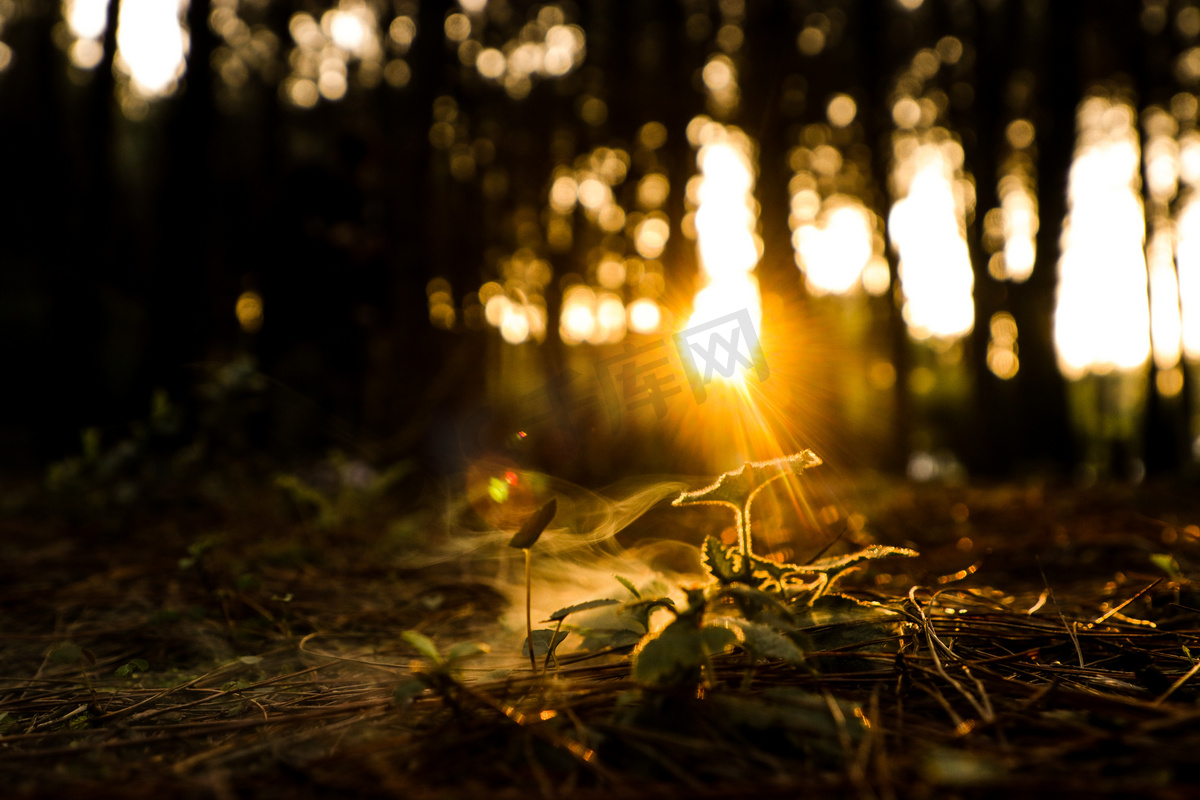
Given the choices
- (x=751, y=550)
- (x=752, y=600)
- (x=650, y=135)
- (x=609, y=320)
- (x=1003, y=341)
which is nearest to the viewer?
(x=752, y=600)

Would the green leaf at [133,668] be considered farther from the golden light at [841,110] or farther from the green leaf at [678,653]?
the golden light at [841,110]

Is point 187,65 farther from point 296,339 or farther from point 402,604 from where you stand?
point 402,604

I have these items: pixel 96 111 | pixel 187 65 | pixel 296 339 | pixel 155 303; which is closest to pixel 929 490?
pixel 296 339

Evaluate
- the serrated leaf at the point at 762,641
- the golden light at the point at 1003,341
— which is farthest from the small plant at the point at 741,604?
the golden light at the point at 1003,341

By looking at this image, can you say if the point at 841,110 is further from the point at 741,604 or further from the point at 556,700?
the point at 556,700

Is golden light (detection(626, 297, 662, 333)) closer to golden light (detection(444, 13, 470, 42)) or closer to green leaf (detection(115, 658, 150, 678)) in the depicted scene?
golden light (detection(444, 13, 470, 42))

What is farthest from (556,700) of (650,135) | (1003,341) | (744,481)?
(1003,341)

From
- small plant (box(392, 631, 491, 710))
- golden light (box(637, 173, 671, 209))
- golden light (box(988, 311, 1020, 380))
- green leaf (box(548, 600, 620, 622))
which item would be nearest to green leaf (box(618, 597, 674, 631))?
green leaf (box(548, 600, 620, 622))
